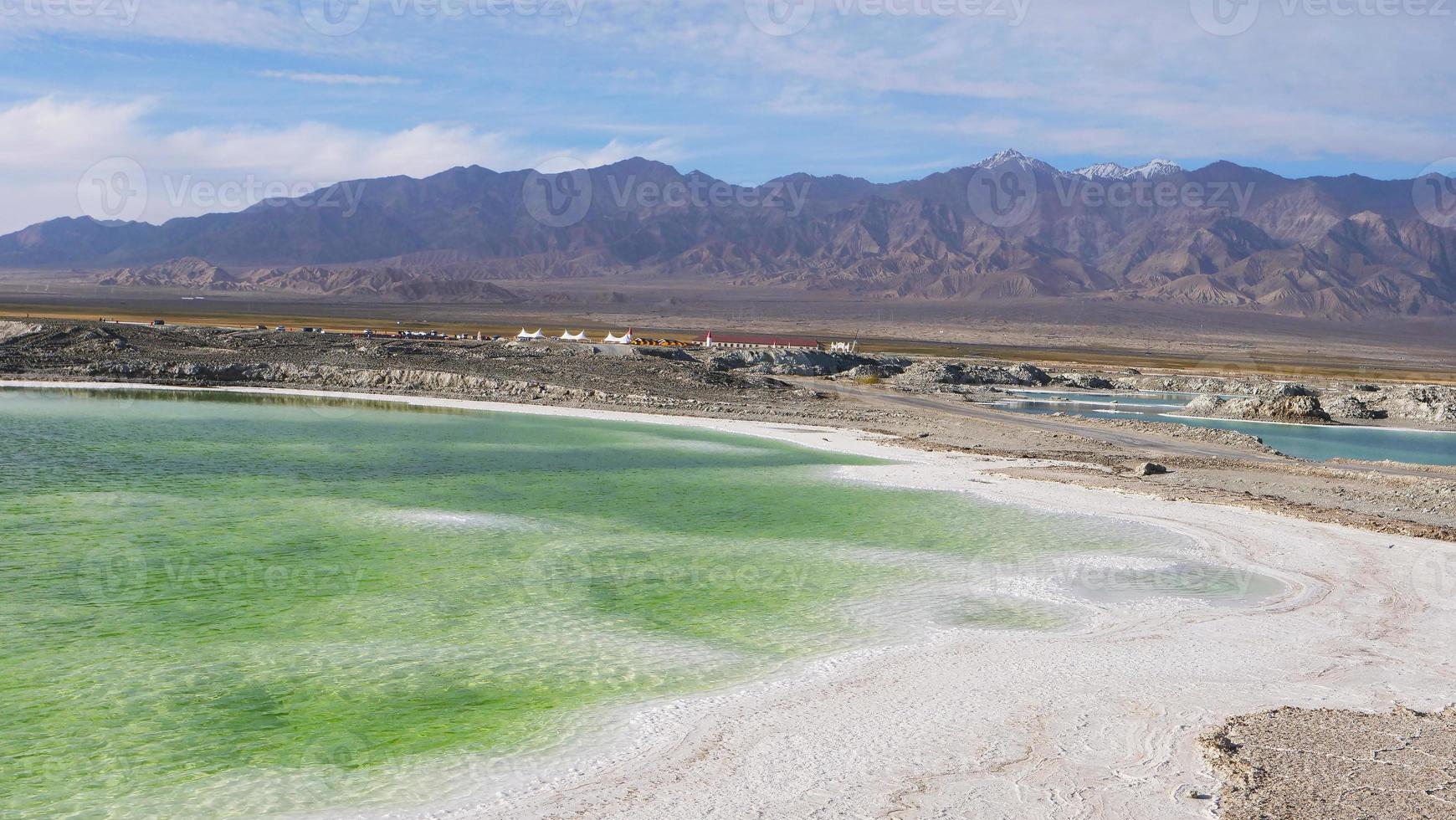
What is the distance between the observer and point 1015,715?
11.7 metres

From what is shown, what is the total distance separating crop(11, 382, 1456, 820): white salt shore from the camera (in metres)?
9.48

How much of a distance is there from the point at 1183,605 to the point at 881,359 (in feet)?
204

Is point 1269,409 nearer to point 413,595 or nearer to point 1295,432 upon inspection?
point 1295,432

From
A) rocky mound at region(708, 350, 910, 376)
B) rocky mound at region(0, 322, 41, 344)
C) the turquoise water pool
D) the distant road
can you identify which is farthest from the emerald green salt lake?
rocky mound at region(708, 350, 910, 376)

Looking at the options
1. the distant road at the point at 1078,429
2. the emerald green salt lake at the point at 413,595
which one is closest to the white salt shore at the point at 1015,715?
the emerald green salt lake at the point at 413,595

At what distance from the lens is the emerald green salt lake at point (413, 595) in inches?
410

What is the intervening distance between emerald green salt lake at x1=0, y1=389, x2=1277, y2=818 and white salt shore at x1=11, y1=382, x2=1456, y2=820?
762 millimetres

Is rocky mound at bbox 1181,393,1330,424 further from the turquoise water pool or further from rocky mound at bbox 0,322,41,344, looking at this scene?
rocky mound at bbox 0,322,41,344

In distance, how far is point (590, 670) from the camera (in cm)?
1302

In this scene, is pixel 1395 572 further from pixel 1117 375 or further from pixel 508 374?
pixel 1117 375

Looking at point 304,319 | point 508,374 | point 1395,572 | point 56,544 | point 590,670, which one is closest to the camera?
point 590,670

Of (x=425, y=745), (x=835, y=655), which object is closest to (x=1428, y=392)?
(x=835, y=655)

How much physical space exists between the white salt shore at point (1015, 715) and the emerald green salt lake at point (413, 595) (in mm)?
762

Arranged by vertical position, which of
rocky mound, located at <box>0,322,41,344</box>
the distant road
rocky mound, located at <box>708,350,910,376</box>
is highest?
rocky mound, located at <box>0,322,41,344</box>
